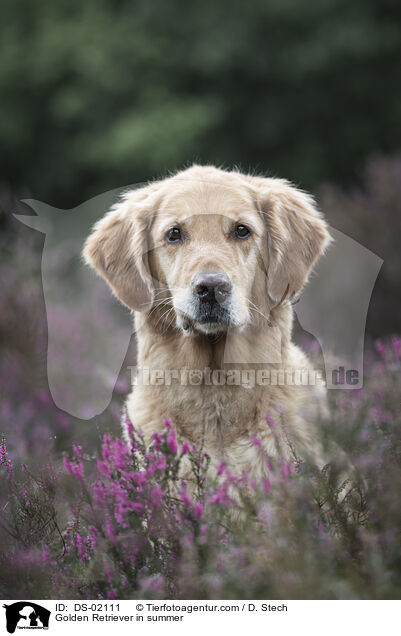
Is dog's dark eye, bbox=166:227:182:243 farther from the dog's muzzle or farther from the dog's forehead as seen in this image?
the dog's muzzle

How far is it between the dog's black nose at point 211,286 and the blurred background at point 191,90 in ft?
33.1

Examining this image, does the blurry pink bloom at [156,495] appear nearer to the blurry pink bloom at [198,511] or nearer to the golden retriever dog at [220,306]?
the blurry pink bloom at [198,511]

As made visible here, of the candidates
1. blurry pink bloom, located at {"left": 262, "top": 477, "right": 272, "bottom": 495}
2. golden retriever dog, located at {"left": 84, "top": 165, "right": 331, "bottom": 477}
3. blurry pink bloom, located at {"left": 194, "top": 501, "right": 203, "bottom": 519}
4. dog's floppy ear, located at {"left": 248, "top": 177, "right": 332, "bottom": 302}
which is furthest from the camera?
dog's floppy ear, located at {"left": 248, "top": 177, "right": 332, "bottom": 302}

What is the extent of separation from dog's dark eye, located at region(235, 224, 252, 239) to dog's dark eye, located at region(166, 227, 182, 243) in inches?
11.2

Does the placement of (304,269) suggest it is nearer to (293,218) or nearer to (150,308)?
(293,218)

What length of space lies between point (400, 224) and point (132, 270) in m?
3.93

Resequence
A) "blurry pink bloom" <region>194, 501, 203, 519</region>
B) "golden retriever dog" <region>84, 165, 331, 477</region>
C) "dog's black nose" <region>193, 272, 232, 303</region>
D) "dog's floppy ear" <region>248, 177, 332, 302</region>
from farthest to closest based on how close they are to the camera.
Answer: "dog's floppy ear" <region>248, 177, 332, 302</region>
"golden retriever dog" <region>84, 165, 331, 477</region>
"dog's black nose" <region>193, 272, 232, 303</region>
"blurry pink bloom" <region>194, 501, 203, 519</region>

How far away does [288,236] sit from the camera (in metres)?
3.72

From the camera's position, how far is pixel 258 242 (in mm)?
3582

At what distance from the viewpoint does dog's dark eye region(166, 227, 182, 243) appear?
352 centimetres

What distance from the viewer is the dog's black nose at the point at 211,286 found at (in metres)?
3.16

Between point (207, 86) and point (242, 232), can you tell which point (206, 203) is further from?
point (207, 86)
